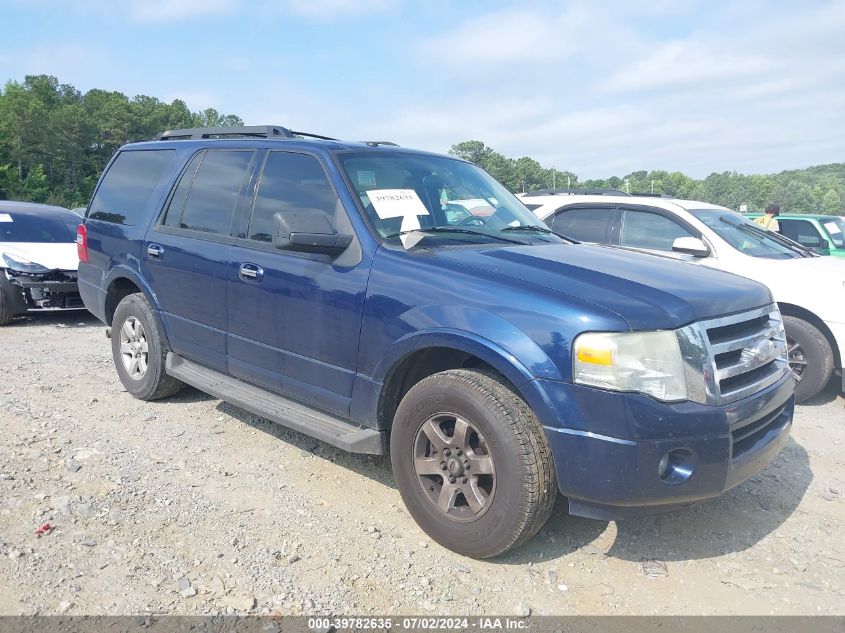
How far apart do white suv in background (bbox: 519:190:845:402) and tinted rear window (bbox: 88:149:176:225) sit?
14.0 ft

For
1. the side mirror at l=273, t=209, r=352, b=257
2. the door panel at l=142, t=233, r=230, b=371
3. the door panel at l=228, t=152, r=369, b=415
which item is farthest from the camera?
the door panel at l=142, t=233, r=230, b=371

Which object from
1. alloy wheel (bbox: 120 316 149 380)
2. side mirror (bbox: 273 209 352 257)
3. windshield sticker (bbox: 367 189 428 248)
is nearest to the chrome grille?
windshield sticker (bbox: 367 189 428 248)

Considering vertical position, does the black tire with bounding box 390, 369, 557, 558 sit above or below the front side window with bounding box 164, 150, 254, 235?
below

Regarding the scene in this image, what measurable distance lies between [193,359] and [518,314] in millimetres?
2692

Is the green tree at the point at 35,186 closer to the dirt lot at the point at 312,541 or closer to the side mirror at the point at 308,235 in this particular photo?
the dirt lot at the point at 312,541

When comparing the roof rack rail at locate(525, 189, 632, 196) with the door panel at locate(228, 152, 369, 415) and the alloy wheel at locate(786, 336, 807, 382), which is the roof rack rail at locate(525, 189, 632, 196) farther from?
the door panel at locate(228, 152, 369, 415)

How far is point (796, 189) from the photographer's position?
53281 mm

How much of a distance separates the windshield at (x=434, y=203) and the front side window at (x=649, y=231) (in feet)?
9.22

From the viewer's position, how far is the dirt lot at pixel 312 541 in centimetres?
271

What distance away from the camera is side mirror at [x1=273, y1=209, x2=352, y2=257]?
327 centimetres

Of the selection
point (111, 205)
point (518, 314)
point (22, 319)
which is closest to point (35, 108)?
point (22, 319)

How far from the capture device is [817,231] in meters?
11.6

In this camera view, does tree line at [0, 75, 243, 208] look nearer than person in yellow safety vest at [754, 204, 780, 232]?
No

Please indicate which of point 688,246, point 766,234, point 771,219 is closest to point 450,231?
point 688,246
